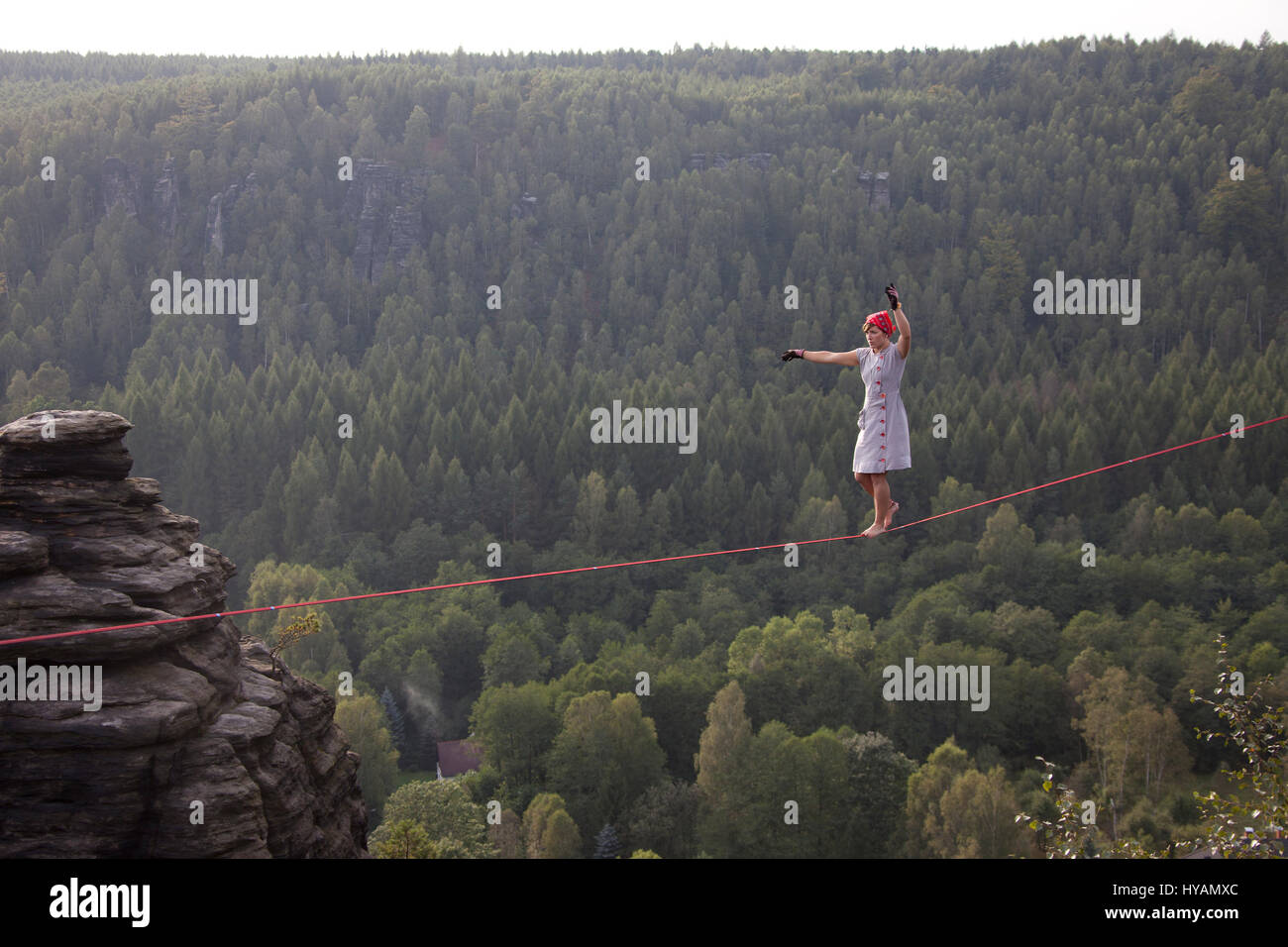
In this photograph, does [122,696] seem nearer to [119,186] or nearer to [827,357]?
[827,357]

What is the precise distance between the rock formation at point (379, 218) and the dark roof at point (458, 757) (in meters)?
122

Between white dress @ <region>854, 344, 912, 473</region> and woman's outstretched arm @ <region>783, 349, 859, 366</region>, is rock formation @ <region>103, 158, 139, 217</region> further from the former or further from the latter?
white dress @ <region>854, 344, 912, 473</region>

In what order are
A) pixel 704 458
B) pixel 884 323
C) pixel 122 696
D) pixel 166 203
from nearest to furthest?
pixel 884 323
pixel 122 696
pixel 704 458
pixel 166 203

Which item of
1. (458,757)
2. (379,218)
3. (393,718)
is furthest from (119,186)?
(458,757)

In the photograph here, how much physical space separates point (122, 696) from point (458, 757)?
55.0 meters

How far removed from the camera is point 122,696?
22.0 m

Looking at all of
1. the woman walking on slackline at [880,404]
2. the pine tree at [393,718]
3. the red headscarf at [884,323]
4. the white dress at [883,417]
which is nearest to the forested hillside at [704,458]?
the pine tree at [393,718]

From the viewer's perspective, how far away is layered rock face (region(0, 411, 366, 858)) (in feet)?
69.9

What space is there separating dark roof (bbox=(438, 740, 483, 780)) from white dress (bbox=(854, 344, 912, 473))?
191 ft

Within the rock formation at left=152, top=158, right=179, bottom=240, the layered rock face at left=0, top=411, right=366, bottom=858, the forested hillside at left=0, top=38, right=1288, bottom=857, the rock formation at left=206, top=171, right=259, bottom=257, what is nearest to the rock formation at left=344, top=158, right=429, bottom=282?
the forested hillside at left=0, top=38, right=1288, bottom=857

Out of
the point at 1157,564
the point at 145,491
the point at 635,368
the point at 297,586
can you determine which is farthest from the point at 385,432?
the point at 145,491

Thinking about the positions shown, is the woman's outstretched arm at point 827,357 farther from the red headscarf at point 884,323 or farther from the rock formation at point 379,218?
the rock formation at point 379,218

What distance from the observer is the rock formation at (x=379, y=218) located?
616 ft
